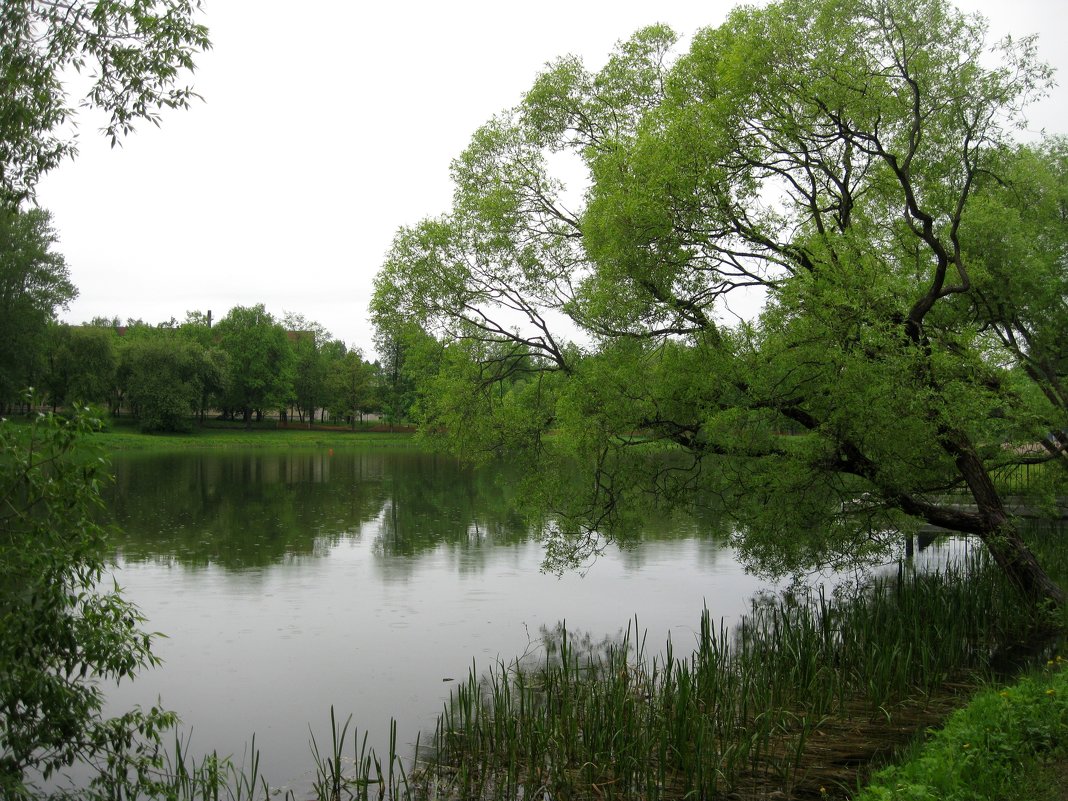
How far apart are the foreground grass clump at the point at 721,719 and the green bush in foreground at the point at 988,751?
3.00 ft

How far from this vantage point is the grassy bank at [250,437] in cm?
5981

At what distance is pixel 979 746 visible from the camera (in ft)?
22.2

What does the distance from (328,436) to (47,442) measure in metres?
71.7

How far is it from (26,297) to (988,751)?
167 feet

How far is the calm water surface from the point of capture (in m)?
10.9

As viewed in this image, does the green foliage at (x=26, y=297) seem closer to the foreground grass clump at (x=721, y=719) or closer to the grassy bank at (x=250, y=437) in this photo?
the grassy bank at (x=250, y=437)

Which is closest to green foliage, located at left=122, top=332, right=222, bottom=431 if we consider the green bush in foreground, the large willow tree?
the large willow tree

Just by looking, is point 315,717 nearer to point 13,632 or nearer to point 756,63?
point 13,632

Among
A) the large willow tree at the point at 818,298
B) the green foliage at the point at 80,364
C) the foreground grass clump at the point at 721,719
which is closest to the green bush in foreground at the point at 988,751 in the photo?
the foreground grass clump at the point at 721,719

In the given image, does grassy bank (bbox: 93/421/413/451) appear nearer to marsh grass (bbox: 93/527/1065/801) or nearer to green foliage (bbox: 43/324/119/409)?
green foliage (bbox: 43/324/119/409)

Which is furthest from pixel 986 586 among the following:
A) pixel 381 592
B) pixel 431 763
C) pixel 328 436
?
pixel 328 436

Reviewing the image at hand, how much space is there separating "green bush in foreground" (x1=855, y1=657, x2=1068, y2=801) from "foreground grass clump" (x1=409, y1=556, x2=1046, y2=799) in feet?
3.00

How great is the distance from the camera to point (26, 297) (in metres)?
46.2

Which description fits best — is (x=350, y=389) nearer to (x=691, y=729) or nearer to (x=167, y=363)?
(x=167, y=363)
